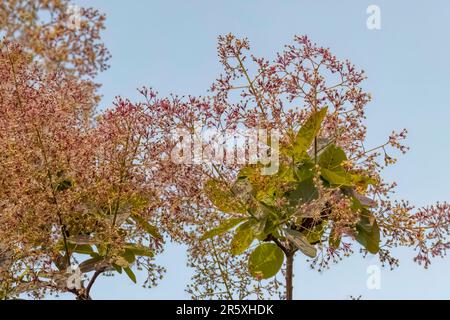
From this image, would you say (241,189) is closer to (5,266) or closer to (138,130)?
(138,130)

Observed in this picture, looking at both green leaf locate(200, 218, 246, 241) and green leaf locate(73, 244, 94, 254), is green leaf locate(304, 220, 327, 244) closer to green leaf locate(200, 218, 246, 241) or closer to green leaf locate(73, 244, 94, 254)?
green leaf locate(200, 218, 246, 241)

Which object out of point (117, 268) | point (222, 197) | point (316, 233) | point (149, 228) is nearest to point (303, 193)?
point (316, 233)

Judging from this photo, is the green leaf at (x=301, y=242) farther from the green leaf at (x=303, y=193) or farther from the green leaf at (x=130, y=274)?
the green leaf at (x=130, y=274)

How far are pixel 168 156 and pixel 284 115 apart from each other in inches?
19.9

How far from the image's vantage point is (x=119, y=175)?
3480 mm

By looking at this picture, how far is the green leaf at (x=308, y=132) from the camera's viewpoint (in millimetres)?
3393

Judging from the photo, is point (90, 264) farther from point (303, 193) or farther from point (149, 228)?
point (303, 193)

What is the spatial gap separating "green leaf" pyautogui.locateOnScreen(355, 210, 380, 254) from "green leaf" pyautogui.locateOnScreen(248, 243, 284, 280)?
1.16ft

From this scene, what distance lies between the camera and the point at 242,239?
3613 mm

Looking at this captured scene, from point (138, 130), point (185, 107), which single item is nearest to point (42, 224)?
point (138, 130)

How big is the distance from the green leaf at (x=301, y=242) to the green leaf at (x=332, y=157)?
33 centimetres
